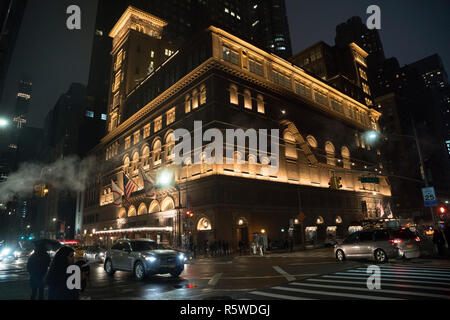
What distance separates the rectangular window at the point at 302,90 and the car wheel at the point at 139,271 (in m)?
43.7

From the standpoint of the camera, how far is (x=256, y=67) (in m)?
43.4

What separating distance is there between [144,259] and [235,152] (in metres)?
24.4

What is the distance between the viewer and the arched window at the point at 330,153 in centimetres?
5078

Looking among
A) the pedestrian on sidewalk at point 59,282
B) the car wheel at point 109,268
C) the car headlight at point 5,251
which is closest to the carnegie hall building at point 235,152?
the car headlight at point 5,251

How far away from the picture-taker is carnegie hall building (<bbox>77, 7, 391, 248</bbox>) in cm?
3494

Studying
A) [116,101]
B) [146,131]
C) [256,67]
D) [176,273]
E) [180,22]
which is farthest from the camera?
[180,22]

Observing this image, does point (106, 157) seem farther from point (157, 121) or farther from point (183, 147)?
point (183, 147)

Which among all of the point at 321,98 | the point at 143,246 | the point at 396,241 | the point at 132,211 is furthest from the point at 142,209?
the point at 321,98

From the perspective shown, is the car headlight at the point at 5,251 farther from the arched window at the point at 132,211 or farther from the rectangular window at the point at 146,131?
the rectangular window at the point at 146,131

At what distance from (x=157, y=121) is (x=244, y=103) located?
54.1 feet

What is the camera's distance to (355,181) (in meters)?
54.6

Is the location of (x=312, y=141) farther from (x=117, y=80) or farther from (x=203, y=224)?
(x=117, y=80)

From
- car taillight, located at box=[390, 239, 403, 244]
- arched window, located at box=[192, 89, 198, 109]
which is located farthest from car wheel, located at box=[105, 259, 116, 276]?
arched window, located at box=[192, 89, 198, 109]
